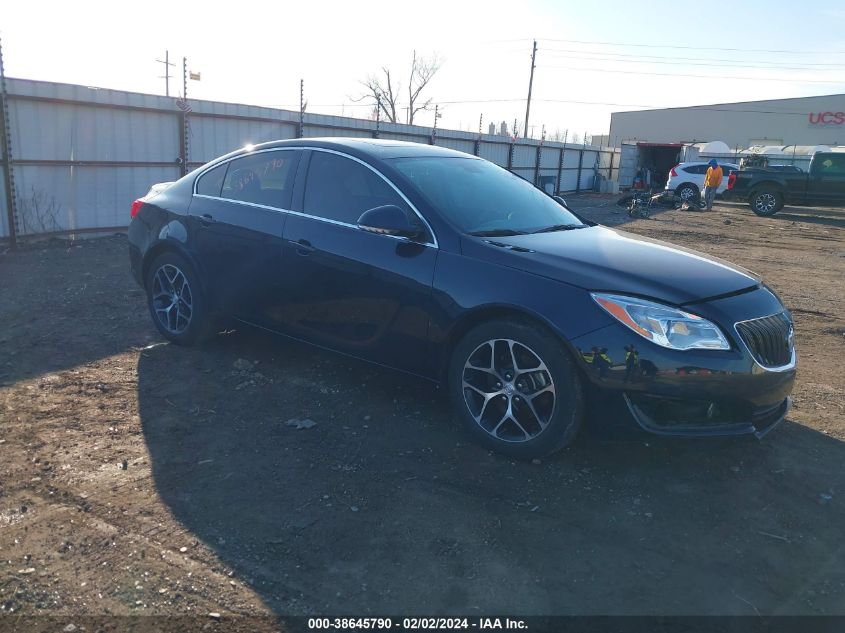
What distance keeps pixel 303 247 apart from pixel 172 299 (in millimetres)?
1545

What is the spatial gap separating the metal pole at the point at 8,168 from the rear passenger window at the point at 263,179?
6.18 metres

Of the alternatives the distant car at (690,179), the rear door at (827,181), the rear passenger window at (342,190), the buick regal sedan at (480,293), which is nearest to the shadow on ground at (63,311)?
the buick regal sedan at (480,293)

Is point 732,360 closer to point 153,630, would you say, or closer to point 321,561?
point 321,561

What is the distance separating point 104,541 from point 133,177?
9.89 metres

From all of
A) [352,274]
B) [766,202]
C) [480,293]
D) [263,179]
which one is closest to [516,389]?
[480,293]

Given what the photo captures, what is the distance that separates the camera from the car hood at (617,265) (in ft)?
11.3

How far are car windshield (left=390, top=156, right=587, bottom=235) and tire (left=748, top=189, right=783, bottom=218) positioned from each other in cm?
1975

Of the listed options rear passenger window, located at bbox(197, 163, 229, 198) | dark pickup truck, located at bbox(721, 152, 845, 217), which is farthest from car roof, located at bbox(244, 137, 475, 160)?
dark pickup truck, located at bbox(721, 152, 845, 217)

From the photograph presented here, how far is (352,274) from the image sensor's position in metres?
4.18

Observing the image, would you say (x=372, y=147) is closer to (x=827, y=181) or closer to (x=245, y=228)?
(x=245, y=228)

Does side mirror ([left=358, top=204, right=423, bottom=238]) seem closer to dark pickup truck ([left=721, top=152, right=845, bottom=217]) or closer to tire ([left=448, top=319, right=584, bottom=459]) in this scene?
tire ([left=448, top=319, right=584, bottom=459])

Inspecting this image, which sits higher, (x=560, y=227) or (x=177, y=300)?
(x=560, y=227)

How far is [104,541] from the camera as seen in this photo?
285 cm

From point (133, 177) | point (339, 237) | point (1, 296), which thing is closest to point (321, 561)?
point (339, 237)
